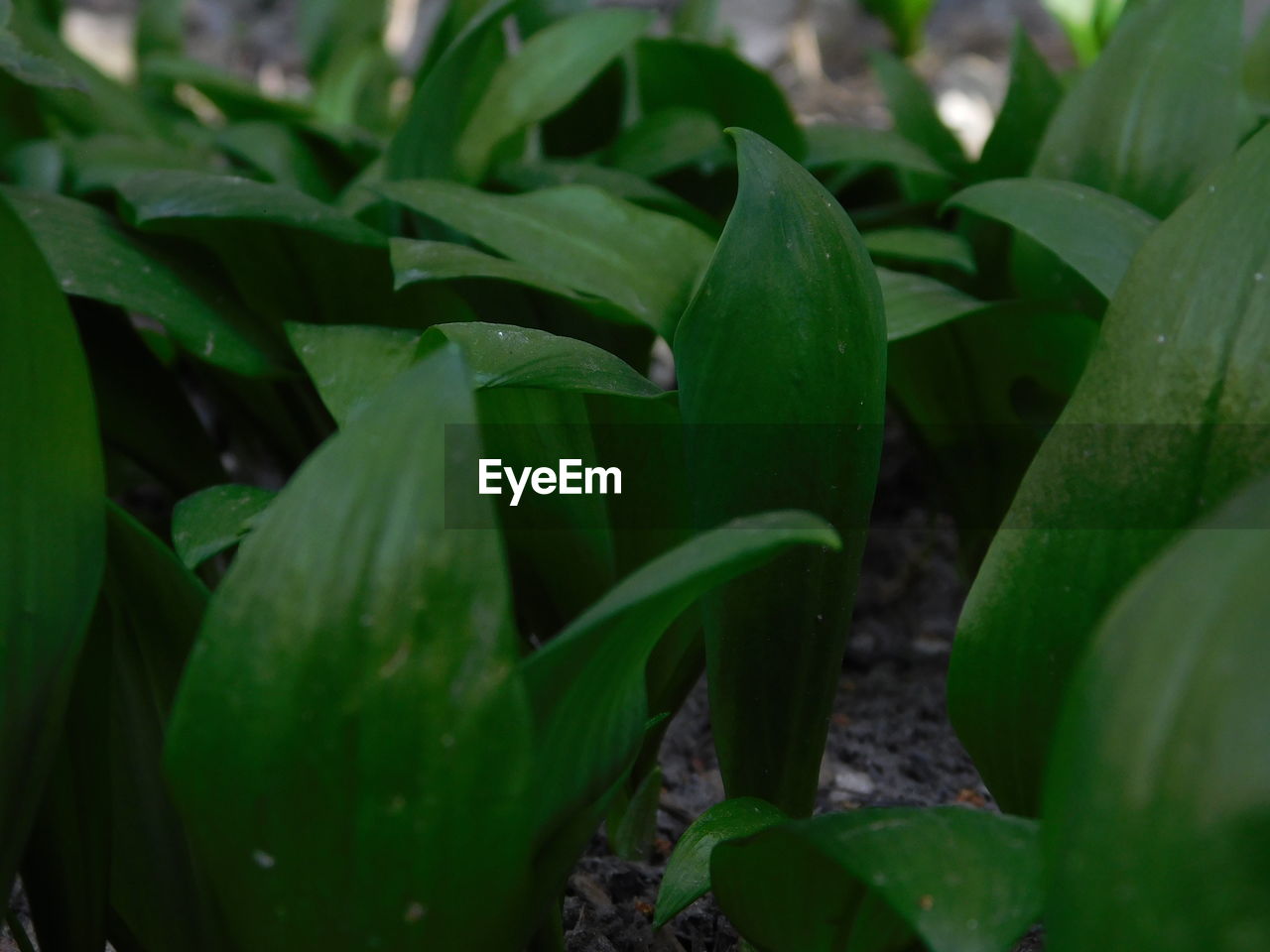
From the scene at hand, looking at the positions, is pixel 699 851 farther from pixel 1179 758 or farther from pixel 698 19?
pixel 698 19

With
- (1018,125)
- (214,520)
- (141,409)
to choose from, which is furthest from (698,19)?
(214,520)

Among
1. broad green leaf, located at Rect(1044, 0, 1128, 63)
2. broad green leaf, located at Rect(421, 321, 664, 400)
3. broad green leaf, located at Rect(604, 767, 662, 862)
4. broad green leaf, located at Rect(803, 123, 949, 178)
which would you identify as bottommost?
broad green leaf, located at Rect(604, 767, 662, 862)

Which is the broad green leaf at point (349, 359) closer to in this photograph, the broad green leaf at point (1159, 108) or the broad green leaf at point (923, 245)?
the broad green leaf at point (923, 245)

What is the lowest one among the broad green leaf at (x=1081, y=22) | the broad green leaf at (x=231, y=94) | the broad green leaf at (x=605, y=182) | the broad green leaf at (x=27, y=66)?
the broad green leaf at (x=605, y=182)

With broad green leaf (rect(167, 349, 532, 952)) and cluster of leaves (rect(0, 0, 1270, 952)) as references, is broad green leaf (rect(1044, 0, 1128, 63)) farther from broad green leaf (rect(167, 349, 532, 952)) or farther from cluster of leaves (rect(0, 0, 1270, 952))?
broad green leaf (rect(167, 349, 532, 952))

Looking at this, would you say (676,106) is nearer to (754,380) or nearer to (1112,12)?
(754,380)

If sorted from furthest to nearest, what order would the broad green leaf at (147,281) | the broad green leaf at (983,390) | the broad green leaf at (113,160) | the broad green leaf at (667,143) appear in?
the broad green leaf at (667,143)
the broad green leaf at (113,160)
the broad green leaf at (983,390)
the broad green leaf at (147,281)

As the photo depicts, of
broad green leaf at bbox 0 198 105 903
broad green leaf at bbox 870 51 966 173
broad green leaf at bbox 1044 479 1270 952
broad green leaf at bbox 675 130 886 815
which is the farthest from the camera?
broad green leaf at bbox 870 51 966 173

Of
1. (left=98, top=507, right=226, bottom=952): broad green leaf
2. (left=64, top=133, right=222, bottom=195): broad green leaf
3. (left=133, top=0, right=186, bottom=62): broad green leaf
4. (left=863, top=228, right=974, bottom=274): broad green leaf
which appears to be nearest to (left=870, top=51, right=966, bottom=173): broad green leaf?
(left=863, top=228, right=974, bottom=274): broad green leaf

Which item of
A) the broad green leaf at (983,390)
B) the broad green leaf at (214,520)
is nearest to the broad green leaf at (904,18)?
the broad green leaf at (983,390)
